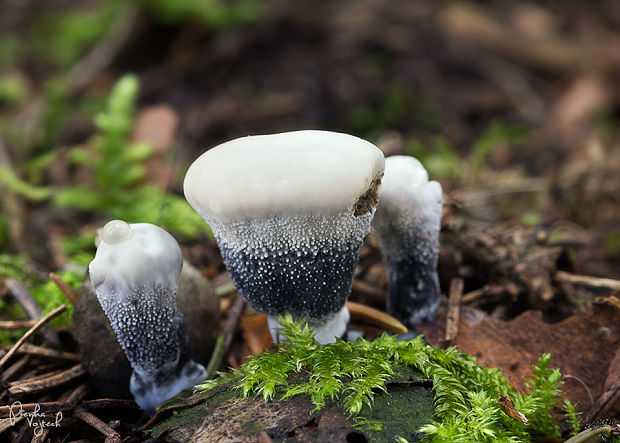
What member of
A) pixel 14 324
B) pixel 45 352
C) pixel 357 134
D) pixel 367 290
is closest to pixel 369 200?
pixel 367 290

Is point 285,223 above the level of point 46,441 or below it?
above

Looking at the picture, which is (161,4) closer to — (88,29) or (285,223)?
(88,29)

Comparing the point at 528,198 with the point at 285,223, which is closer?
the point at 285,223

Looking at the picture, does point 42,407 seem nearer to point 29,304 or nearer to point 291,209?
point 29,304

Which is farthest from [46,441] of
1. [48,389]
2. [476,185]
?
[476,185]

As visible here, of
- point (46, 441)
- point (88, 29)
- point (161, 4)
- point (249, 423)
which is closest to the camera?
point (249, 423)

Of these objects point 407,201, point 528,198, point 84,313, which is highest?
point 407,201

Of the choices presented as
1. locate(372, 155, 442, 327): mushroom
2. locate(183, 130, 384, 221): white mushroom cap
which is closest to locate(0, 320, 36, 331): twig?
locate(183, 130, 384, 221): white mushroom cap

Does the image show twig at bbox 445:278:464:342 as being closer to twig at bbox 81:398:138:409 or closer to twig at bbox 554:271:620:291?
twig at bbox 554:271:620:291
